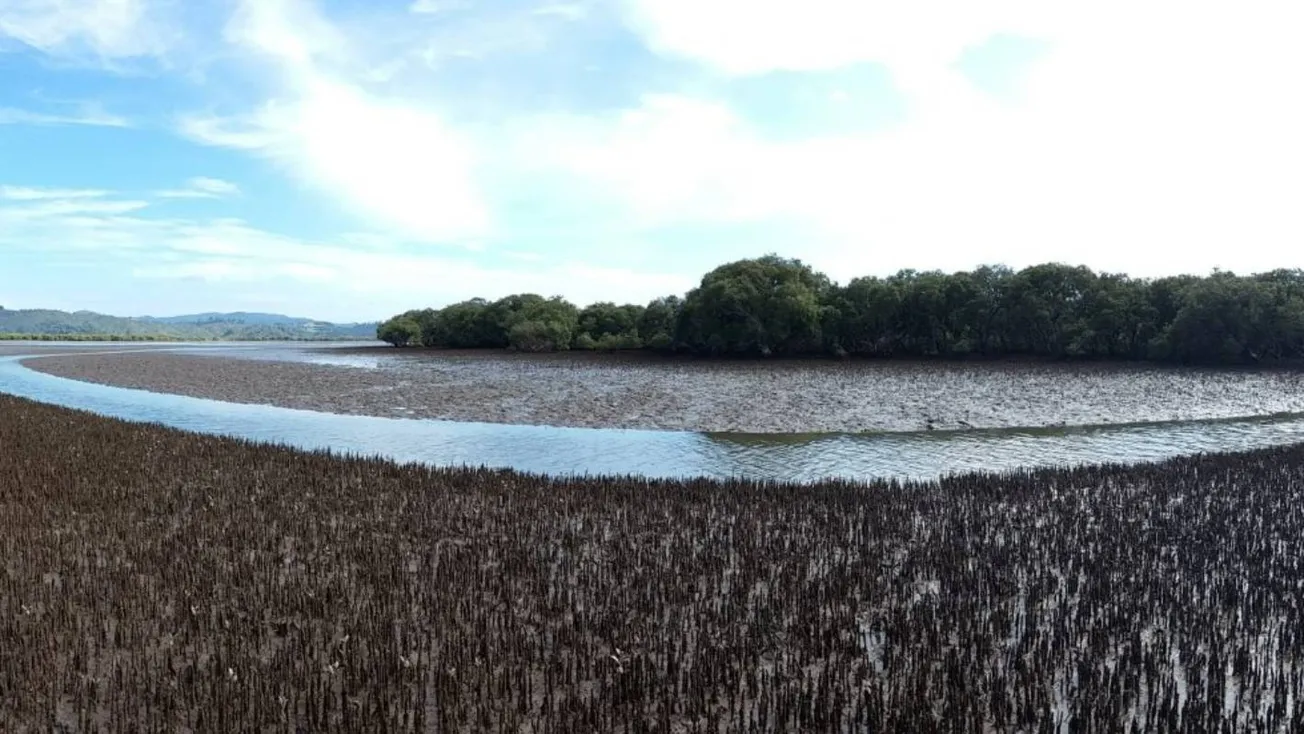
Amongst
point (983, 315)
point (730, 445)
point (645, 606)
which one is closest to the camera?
point (645, 606)

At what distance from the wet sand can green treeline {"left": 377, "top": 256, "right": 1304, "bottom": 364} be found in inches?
235

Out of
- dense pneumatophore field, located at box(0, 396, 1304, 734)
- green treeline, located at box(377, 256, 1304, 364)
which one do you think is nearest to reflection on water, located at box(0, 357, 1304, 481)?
dense pneumatophore field, located at box(0, 396, 1304, 734)

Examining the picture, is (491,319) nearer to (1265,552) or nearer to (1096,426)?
(1096,426)

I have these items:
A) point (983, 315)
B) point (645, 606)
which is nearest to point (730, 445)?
point (645, 606)

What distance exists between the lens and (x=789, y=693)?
596cm

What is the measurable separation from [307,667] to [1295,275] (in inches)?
2871

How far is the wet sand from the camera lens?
90.5 ft

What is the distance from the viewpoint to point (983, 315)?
225 feet

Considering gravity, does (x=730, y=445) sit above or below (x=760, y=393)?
below

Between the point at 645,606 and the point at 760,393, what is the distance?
28.4 m

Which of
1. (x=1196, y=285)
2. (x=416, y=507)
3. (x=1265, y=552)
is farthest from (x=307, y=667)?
(x=1196, y=285)

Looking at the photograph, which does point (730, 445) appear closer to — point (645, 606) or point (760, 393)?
point (645, 606)

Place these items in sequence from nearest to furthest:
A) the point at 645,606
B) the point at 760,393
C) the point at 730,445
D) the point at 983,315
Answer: the point at 645,606, the point at 730,445, the point at 760,393, the point at 983,315

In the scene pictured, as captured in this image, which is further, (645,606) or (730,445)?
(730,445)
